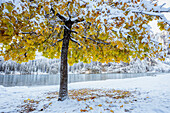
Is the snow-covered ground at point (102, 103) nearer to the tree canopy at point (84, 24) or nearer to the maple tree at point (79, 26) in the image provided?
the maple tree at point (79, 26)

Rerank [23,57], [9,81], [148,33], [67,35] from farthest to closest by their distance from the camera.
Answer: [9,81]
[23,57]
[67,35]
[148,33]

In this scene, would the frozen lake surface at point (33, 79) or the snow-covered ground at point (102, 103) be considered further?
the frozen lake surface at point (33, 79)

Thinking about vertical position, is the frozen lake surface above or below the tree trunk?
below

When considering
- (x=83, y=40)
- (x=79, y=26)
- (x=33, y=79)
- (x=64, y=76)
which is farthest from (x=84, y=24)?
(x=33, y=79)

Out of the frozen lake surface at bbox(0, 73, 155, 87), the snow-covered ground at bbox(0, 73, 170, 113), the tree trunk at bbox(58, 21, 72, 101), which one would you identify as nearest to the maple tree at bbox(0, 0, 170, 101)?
the tree trunk at bbox(58, 21, 72, 101)

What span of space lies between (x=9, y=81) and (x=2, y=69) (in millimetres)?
12023

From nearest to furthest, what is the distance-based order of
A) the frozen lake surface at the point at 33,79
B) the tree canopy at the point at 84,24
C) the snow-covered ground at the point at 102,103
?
the tree canopy at the point at 84,24 → the snow-covered ground at the point at 102,103 → the frozen lake surface at the point at 33,79

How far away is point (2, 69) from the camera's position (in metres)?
28.3

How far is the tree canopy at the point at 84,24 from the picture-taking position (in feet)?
10.5

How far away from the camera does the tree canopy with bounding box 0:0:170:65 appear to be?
319 centimetres

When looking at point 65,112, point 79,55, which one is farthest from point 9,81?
point 65,112

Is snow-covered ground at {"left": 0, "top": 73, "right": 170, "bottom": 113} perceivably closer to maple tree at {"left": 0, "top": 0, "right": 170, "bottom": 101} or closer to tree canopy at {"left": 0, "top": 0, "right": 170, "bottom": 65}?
maple tree at {"left": 0, "top": 0, "right": 170, "bottom": 101}

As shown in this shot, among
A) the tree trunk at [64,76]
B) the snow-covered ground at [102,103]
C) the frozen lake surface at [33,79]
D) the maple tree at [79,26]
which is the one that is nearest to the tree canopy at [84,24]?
the maple tree at [79,26]

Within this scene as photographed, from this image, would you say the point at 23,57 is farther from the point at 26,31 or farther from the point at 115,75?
the point at 115,75
